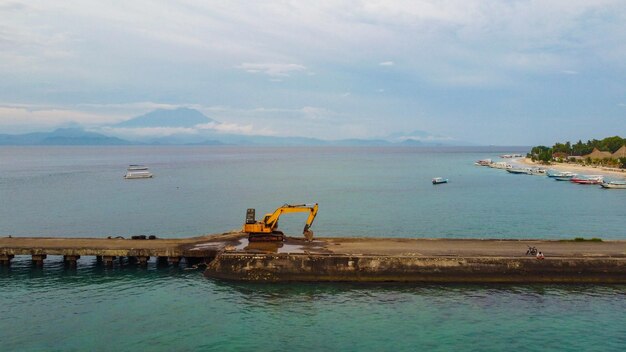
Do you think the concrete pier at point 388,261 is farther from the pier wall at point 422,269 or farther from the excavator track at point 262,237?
the excavator track at point 262,237

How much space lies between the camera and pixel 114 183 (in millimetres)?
129000

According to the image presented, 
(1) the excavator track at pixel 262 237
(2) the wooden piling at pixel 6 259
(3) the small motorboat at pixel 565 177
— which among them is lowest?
(2) the wooden piling at pixel 6 259

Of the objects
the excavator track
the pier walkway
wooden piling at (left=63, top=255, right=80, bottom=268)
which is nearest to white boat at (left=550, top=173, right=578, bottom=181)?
the excavator track

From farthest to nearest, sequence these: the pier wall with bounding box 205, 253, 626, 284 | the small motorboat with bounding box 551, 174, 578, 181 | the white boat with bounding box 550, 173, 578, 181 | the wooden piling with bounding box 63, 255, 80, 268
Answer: the white boat with bounding box 550, 173, 578, 181 < the small motorboat with bounding box 551, 174, 578, 181 < the wooden piling with bounding box 63, 255, 80, 268 < the pier wall with bounding box 205, 253, 626, 284

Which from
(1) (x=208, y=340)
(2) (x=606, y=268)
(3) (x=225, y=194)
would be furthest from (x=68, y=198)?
(2) (x=606, y=268)

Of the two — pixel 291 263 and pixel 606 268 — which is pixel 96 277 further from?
pixel 606 268

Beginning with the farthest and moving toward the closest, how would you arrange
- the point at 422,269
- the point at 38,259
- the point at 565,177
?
the point at 565,177 < the point at 38,259 < the point at 422,269

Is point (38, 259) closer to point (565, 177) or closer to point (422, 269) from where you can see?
point (422, 269)

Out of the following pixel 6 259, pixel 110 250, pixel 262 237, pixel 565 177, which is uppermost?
pixel 565 177

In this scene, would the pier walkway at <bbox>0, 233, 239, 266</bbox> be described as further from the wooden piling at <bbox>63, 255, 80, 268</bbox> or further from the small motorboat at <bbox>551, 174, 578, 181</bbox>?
the small motorboat at <bbox>551, 174, 578, 181</bbox>

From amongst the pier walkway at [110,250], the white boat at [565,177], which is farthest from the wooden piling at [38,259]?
the white boat at [565,177]

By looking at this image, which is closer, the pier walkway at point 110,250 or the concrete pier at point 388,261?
the concrete pier at point 388,261

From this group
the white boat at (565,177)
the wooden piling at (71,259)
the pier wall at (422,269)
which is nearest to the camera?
the pier wall at (422,269)

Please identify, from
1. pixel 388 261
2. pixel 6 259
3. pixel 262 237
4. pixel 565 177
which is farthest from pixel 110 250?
pixel 565 177
